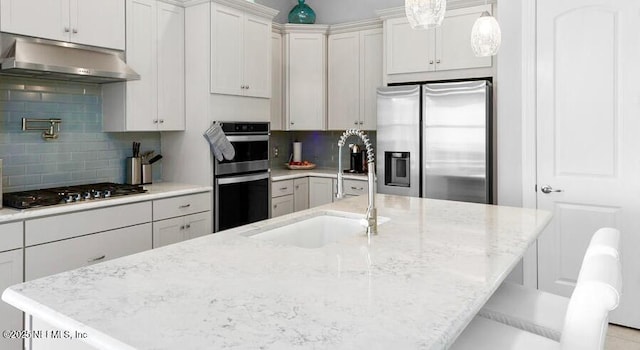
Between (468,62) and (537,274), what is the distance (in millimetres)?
1868

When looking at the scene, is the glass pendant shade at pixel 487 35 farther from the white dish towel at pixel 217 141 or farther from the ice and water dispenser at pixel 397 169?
the white dish towel at pixel 217 141

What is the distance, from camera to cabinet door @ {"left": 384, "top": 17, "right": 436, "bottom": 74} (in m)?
4.28

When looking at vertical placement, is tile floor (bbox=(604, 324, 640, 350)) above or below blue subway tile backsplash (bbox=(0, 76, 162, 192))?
below

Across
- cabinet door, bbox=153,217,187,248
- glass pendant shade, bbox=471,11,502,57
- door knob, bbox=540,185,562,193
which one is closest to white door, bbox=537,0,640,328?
door knob, bbox=540,185,562,193

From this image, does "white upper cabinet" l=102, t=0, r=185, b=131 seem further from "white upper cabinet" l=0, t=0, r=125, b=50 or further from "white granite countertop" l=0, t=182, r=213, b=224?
"white granite countertop" l=0, t=182, r=213, b=224

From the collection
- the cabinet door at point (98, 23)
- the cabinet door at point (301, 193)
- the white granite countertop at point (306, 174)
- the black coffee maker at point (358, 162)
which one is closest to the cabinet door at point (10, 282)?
the cabinet door at point (98, 23)

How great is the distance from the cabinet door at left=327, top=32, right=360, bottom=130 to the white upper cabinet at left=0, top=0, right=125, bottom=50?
231 centimetres

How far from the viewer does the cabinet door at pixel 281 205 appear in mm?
4555

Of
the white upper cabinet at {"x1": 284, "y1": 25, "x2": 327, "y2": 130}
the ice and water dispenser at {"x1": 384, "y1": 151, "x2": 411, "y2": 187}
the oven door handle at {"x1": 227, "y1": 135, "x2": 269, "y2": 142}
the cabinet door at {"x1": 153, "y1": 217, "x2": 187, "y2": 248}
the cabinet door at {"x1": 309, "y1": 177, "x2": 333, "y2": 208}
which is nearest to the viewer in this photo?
the cabinet door at {"x1": 153, "y1": 217, "x2": 187, "y2": 248}

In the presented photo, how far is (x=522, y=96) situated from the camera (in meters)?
3.42

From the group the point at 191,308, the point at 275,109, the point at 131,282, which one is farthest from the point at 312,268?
the point at 275,109

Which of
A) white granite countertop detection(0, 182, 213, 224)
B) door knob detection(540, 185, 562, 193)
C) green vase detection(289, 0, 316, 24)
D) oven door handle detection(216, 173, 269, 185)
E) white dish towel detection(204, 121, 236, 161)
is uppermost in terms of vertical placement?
green vase detection(289, 0, 316, 24)

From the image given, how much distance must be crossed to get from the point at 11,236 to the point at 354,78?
3.45 meters

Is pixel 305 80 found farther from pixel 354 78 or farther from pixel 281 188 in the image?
pixel 281 188
